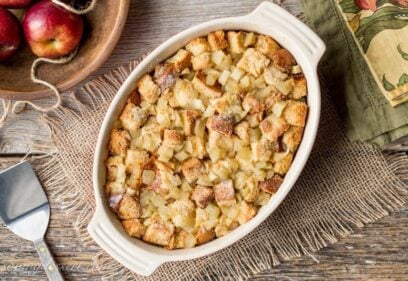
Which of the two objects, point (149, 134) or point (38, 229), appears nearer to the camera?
point (149, 134)

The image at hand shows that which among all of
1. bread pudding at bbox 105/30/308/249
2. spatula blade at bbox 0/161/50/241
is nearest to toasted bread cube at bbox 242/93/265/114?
bread pudding at bbox 105/30/308/249

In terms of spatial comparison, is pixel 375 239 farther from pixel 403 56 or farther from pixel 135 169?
pixel 135 169

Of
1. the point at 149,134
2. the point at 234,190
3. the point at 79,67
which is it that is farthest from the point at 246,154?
the point at 79,67

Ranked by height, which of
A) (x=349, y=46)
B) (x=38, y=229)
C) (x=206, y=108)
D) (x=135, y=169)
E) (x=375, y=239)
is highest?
(x=349, y=46)

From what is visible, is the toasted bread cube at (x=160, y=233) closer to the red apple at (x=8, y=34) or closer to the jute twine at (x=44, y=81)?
the jute twine at (x=44, y=81)

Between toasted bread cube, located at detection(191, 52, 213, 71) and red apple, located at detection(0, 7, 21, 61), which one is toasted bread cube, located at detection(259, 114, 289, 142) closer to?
toasted bread cube, located at detection(191, 52, 213, 71)

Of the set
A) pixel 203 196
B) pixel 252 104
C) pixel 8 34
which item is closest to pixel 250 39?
pixel 252 104
